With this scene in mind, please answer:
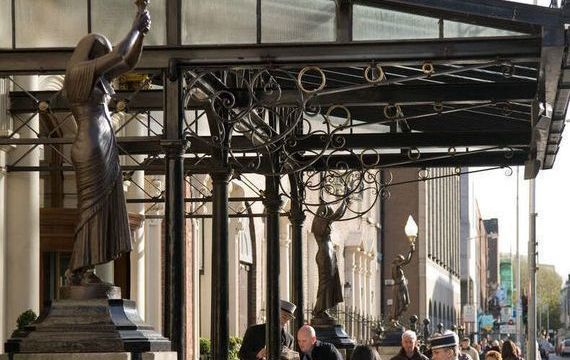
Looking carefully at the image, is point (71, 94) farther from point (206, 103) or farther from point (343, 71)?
point (343, 71)

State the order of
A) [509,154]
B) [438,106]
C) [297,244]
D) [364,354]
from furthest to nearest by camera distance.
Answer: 1. [297,244]
2. [509,154]
3. [438,106]
4. [364,354]

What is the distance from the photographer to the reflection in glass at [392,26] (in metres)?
17.3

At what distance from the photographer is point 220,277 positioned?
20.2 metres

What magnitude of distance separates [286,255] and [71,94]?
116 ft

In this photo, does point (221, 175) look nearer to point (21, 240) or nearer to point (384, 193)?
point (21, 240)

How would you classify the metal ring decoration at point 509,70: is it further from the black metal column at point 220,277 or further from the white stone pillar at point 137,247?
the white stone pillar at point 137,247

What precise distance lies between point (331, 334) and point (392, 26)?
902 centimetres

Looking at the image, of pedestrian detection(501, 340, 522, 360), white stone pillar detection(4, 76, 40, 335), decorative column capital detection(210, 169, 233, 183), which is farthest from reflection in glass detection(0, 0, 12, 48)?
pedestrian detection(501, 340, 522, 360)

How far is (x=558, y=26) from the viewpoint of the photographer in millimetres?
16359

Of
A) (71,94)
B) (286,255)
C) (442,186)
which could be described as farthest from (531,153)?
(442,186)

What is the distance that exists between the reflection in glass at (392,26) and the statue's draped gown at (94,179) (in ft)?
20.8

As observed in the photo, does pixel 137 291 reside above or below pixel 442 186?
below

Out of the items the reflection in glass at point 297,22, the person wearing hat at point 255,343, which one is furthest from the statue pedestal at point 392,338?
the reflection in glass at point 297,22

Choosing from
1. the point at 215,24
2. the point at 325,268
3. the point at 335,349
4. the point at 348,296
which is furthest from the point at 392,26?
the point at 348,296
